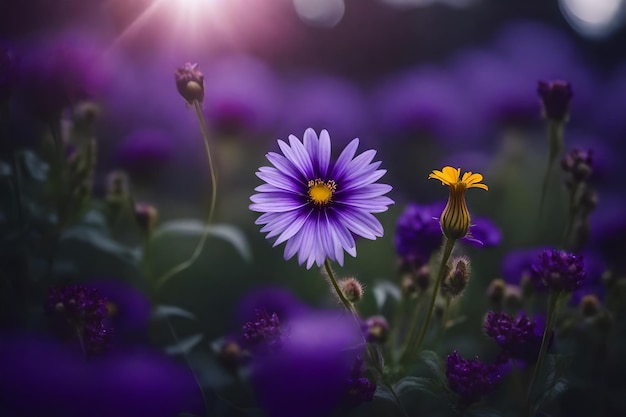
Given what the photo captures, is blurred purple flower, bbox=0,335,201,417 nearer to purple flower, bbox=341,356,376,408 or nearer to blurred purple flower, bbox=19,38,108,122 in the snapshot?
purple flower, bbox=341,356,376,408

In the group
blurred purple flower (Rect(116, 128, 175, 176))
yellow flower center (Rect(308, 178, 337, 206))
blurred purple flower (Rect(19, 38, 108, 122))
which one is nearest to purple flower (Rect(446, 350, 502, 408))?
yellow flower center (Rect(308, 178, 337, 206))

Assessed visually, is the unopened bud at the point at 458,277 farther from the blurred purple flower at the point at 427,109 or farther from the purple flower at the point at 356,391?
the blurred purple flower at the point at 427,109

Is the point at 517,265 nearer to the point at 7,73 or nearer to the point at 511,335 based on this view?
the point at 511,335

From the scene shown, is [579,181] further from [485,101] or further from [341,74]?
[341,74]

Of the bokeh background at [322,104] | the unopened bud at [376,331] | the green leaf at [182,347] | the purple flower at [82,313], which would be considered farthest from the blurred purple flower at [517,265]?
the purple flower at [82,313]

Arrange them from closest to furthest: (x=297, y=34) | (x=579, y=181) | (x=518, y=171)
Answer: (x=579, y=181) → (x=518, y=171) → (x=297, y=34)

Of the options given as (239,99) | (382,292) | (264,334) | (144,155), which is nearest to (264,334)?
(264,334)

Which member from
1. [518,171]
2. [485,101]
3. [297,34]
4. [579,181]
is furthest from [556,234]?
[297,34]
